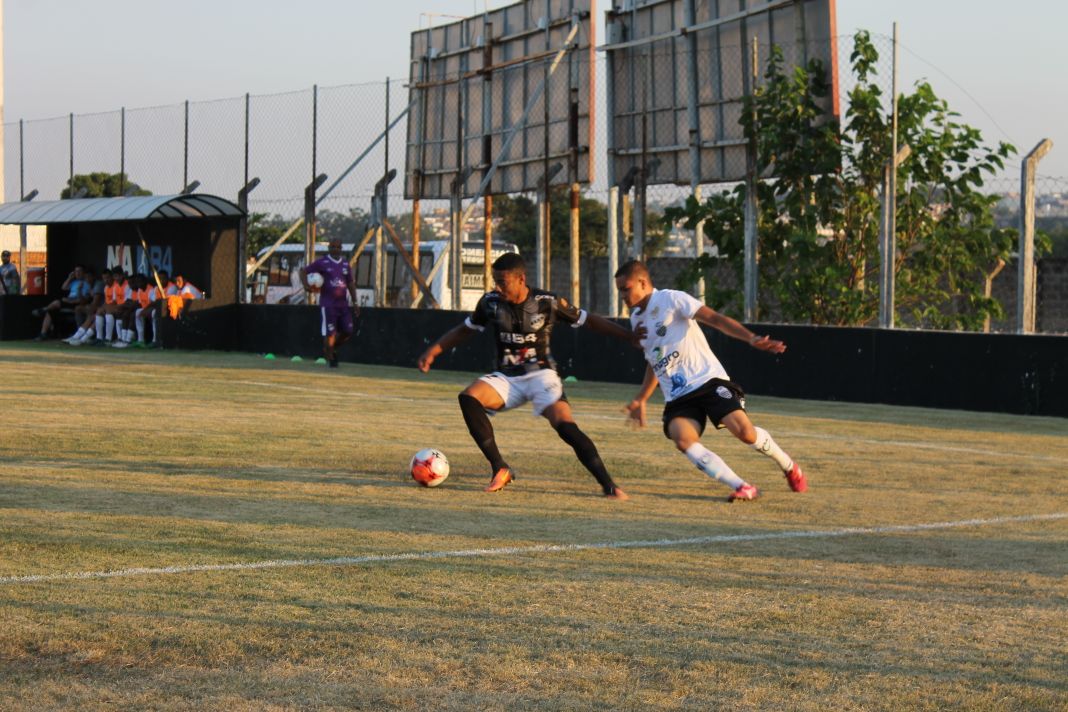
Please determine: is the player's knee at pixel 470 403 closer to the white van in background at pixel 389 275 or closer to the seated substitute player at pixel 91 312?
the seated substitute player at pixel 91 312

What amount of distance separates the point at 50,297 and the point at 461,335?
25.1 m

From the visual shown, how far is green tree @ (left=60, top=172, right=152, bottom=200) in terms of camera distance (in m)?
34.9

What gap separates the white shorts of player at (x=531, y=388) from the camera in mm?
10688

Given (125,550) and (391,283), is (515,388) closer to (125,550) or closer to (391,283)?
(125,550)

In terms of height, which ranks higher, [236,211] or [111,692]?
[236,211]

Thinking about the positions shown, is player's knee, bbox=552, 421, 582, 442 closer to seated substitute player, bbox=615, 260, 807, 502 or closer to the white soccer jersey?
seated substitute player, bbox=615, 260, 807, 502

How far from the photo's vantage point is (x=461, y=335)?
10977 mm

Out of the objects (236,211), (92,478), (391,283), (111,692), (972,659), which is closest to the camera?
(111,692)

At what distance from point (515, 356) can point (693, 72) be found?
14.3 m

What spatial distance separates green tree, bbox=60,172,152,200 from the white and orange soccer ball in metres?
24.4

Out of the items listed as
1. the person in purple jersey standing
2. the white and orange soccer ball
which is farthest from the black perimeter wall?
the white and orange soccer ball

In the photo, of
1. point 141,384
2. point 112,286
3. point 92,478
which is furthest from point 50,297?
point 92,478

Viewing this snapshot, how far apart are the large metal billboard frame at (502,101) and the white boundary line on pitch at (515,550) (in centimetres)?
1599

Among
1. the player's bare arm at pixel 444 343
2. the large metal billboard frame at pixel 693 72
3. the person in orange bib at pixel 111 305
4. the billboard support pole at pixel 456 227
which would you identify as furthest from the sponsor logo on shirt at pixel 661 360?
the person in orange bib at pixel 111 305
